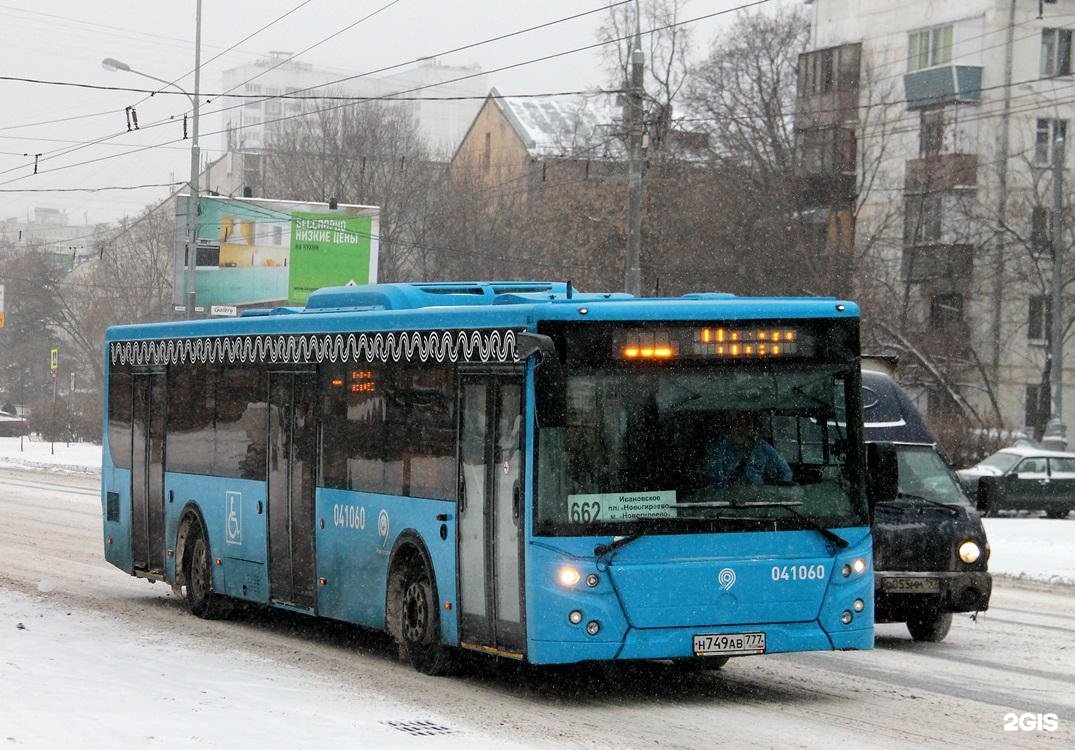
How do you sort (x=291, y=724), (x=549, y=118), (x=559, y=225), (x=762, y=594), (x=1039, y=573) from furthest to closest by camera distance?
(x=549, y=118)
(x=559, y=225)
(x=1039, y=573)
(x=762, y=594)
(x=291, y=724)

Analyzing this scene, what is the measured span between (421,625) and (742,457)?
8.80 ft

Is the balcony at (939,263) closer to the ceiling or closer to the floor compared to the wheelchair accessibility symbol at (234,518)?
closer to the ceiling

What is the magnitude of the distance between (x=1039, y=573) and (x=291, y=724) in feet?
50.6

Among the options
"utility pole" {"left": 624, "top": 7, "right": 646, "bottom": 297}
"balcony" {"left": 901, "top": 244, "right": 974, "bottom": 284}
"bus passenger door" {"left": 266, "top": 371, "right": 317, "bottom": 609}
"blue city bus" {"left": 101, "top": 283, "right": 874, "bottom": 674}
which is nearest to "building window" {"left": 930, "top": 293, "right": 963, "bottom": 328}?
"balcony" {"left": 901, "top": 244, "right": 974, "bottom": 284}

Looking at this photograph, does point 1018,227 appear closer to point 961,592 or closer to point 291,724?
point 961,592

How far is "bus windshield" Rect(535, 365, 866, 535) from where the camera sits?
10.7 meters

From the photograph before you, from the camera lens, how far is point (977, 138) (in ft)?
191

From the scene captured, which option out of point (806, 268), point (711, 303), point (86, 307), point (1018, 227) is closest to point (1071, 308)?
point (1018, 227)

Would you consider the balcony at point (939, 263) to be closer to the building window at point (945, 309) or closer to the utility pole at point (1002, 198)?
the building window at point (945, 309)

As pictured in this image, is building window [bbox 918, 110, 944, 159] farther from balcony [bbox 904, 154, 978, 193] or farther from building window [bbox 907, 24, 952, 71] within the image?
building window [bbox 907, 24, 952, 71]

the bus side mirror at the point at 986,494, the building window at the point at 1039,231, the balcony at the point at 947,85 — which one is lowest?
the bus side mirror at the point at 986,494

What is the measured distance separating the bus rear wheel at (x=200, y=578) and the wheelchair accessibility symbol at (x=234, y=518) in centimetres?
56

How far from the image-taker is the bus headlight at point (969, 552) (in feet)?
46.9

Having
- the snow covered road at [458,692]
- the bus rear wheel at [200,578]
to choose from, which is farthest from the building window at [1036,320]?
the bus rear wheel at [200,578]
